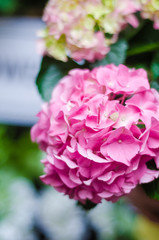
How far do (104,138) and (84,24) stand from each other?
0.19 meters

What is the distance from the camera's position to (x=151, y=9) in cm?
46

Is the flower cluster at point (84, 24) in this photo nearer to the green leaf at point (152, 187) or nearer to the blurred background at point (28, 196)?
the green leaf at point (152, 187)

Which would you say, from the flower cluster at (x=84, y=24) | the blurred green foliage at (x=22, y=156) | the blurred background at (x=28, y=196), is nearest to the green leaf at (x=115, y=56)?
the flower cluster at (x=84, y=24)

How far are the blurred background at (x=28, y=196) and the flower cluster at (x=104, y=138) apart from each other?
0.53 metres

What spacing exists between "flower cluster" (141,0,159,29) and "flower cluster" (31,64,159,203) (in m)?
0.11

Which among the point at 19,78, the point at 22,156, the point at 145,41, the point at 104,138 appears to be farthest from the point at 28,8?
the point at 104,138

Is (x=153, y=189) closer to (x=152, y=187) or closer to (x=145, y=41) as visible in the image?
(x=152, y=187)

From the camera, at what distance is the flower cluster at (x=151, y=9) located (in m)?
0.46

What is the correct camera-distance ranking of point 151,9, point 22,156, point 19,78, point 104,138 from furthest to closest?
point 22,156, point 19,78, point 151,9, point 104,138

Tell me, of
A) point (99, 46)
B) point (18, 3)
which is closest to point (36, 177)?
point (18, 3)

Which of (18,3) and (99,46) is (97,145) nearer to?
(99,46)

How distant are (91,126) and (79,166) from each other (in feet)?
0.15

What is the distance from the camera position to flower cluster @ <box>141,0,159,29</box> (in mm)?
457

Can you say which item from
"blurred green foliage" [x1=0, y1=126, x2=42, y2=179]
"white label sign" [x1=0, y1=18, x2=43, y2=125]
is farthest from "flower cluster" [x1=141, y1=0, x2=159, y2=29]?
"blurred green foliage" [x1=0, y1=126, x2=42, y2=179]
